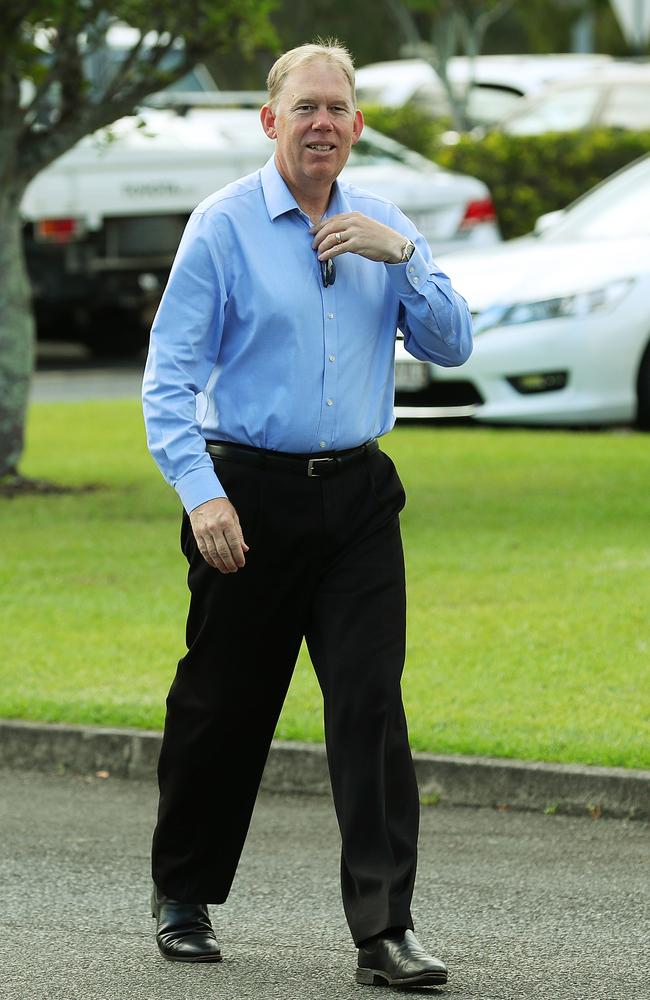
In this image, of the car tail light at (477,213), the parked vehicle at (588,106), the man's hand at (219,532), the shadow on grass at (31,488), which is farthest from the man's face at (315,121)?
the parked vehicle at (588,106)

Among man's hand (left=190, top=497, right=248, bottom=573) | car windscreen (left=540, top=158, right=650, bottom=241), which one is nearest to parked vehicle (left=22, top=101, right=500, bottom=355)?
car windscreen (left=540, top=158, right=650, bottom=241)

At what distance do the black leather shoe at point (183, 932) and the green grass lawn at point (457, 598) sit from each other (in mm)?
1607

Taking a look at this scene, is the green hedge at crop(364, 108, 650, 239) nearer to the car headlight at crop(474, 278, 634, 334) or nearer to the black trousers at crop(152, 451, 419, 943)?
the car headlight at crop(474, 278, 634, 334)

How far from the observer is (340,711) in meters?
A: 4.49

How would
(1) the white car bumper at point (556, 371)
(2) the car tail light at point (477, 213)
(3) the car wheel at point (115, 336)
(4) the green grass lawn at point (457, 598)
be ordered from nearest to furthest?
(4) the green grass lawn at point (457, 598)
(1) the white car bumper at point (556, 371)
(2) the car tail light at point (477, 213)
(3) the car wheel at point (115, 336)

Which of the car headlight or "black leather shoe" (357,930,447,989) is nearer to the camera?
"black leather shoe" (357,930,447,989)

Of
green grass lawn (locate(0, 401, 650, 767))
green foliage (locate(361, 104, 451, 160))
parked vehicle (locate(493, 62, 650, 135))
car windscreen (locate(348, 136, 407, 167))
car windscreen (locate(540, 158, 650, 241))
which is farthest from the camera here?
green foliage (locate(361, 104, 451, 160))

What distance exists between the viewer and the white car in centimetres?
1260

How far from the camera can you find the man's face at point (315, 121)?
4.38 meters

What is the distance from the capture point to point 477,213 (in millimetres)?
18422

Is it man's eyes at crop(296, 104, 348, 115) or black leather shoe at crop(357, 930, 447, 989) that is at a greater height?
man's eyes at crop(296, 104, 348, 115)

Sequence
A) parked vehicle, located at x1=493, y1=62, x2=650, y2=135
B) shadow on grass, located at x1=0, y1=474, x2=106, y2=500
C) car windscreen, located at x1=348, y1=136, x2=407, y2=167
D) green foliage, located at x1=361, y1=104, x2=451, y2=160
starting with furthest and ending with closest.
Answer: green foliage, located at x1=361, y1=104, x2=451, y2=160 < parked vehicle, located at x1=493, y1=62, x2=650, y2=135 < car windscreen, located at x1=348, y1=136, x2=407, y2=167 < shadow on grass, located at x1=0, y1=474, x2=106, y2=500

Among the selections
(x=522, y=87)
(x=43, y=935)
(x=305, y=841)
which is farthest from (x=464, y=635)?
(x=522, y=87)

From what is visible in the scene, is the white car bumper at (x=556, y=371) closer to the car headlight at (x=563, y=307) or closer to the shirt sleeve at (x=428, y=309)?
the car headlight at (x=563, y=307)
